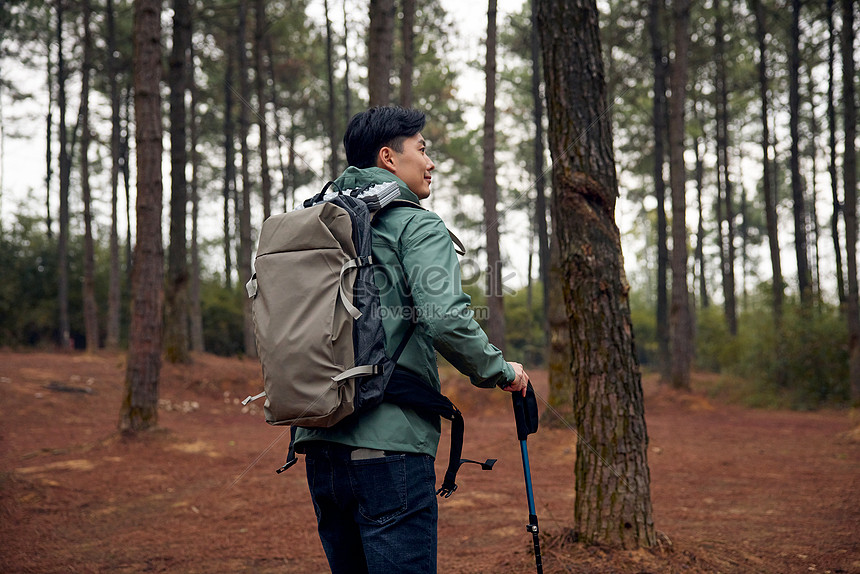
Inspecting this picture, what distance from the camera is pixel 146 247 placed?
26.2 ft

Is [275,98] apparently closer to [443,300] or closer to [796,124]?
[796,124]

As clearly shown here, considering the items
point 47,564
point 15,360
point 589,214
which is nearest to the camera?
point 589,214

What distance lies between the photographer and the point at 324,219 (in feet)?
Answer: 6.35

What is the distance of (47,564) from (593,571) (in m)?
3.48

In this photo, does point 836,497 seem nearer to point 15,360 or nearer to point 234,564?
point 234,564

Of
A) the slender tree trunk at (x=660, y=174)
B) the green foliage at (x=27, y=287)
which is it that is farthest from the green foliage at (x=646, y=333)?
the green foliage at (x=27, y=287)

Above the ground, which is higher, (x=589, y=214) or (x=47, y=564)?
(x=589, y=214)

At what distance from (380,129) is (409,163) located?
0.50 ft

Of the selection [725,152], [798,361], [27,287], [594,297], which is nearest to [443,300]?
[594,297]

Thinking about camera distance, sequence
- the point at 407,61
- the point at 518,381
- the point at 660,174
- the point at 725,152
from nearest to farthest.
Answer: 1. the point at 518,381
2. the point at 407,61
3. the point at 660,174
4. the point at 725,152

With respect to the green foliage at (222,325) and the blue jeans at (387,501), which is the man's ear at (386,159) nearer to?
the blue jeans at (387,501)

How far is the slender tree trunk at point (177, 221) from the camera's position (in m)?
12.9

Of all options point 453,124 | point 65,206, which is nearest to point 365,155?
point 65,206

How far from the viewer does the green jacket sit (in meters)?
1.84
